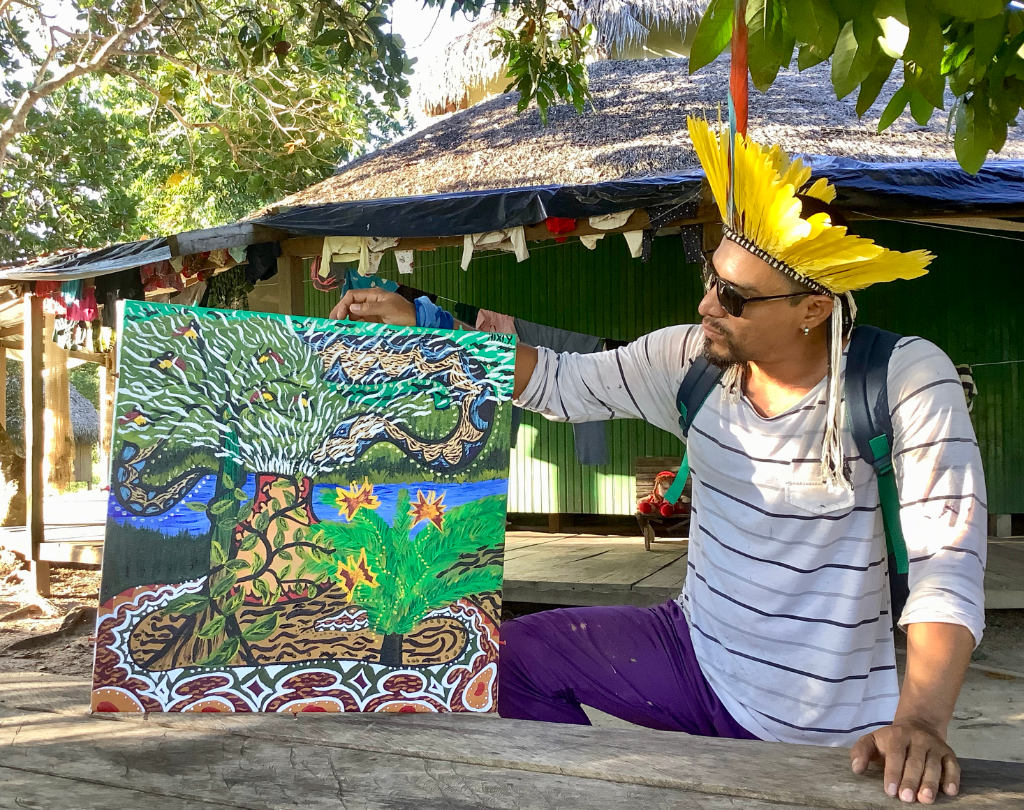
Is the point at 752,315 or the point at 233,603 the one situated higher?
the point at 752,315

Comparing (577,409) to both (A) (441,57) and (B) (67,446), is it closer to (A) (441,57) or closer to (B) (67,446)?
(A) (441,57)

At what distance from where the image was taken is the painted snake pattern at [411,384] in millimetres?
1573

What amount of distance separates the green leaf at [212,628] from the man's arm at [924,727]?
0.97 meters

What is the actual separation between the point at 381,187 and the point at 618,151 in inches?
84.1

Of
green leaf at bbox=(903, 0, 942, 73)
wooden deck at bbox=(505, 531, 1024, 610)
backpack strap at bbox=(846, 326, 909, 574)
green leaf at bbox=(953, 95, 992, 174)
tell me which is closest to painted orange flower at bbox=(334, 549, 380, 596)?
backpack strap at bbox=(846, 326, 909, 574)

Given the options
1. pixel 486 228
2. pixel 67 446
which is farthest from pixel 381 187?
pixel 67 446

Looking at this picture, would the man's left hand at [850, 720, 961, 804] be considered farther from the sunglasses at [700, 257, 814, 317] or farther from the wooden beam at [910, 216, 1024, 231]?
the wooden beam at [910, 216, 1024, 231]

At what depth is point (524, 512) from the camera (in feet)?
29.6

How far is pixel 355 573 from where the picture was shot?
60.0 inches

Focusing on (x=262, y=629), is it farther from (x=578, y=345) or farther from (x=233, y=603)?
(x=578, y=345)

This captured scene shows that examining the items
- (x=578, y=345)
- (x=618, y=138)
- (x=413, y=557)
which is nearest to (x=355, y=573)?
(x=413, y=557)

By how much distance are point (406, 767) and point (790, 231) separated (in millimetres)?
1093

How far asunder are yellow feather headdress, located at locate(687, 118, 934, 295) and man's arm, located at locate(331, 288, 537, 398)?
50 centimetres

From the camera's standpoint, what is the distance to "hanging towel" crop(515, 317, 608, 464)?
612 cm
